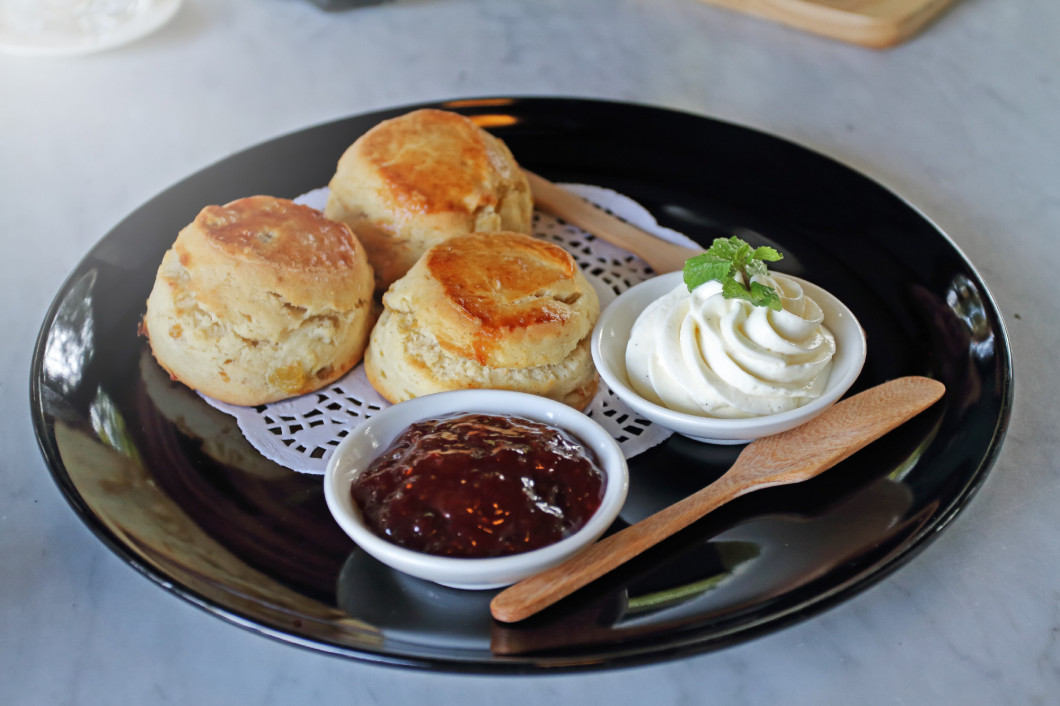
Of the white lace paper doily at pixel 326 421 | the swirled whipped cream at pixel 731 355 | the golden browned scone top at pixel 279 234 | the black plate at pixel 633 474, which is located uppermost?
the golden browned scone top at pixel 279 234

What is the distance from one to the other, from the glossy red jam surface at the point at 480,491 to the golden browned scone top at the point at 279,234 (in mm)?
671

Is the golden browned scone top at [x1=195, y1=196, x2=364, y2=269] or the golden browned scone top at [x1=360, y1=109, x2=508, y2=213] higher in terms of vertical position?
the golden browned scone top at [x1=360, y1=109, x2=508, y2=213]

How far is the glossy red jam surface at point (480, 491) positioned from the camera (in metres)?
1.84

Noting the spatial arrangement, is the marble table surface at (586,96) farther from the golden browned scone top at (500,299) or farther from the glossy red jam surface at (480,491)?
the golden browned scone top at (500,299)

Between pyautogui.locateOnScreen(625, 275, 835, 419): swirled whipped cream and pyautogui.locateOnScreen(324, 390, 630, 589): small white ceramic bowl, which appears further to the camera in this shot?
pyautogui.locateOnScreen(625, 275, 835, 419): swirled whipped cream

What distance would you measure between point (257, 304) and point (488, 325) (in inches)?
24.3

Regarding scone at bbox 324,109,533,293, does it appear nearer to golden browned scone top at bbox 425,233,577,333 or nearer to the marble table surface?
golden browned scone top at bbox 425,233,577,333

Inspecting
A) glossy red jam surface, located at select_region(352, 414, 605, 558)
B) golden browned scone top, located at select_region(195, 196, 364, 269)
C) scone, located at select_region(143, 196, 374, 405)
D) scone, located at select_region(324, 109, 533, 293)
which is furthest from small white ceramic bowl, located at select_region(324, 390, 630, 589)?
scone, located at select_region(324, 109, 533, 293)

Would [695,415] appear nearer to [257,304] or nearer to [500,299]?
[500,299]

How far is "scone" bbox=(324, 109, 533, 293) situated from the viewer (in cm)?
268

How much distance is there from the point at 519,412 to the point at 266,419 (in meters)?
0.73

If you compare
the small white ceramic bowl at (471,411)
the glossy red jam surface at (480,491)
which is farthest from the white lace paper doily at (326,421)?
the glossy red jam surface at (480,491)

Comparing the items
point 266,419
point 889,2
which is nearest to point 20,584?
point 266,419

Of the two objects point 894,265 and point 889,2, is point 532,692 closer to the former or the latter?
point 894,265
